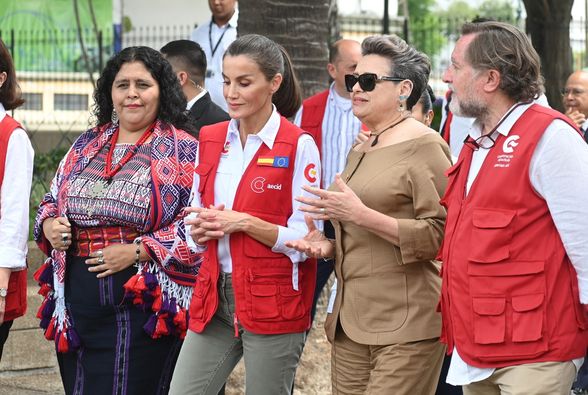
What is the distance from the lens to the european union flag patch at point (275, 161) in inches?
191

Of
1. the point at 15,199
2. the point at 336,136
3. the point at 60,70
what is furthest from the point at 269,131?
the point at 60,70

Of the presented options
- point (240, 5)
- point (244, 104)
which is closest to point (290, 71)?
point (244, 104)

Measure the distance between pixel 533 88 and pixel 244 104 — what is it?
1.39m

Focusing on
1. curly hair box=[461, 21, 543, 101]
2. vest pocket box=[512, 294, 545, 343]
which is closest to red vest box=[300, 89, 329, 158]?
curly hair box=[461, 21, 543, 101]

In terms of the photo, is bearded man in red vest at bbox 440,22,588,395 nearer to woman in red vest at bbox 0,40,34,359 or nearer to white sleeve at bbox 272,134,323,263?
white sleeve at bbox 272,134,323,263

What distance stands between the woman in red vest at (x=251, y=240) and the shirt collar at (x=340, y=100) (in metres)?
2.08

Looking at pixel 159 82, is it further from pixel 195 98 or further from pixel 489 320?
pixel 489 320

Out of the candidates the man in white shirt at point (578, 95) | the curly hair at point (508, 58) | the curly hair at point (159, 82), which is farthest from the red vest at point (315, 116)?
the curly hair at point (508, 58)

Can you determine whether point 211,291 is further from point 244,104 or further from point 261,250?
point 244,104

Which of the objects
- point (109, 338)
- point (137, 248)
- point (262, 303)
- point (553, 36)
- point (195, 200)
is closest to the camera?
point (262, 303)

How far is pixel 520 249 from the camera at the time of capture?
391 centimetres

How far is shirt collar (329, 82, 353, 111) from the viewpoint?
709cm

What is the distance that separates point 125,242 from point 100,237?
4.9 inches

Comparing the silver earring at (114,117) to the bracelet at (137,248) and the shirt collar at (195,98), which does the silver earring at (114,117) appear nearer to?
the bracelet at (137,248)
